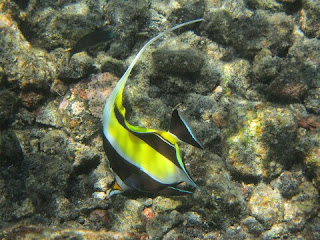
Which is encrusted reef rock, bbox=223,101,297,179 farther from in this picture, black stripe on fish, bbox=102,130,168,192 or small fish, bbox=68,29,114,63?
small fish, bbox=68,29,114,63

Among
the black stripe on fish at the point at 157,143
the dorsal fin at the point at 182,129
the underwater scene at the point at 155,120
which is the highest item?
the dorsal fin at the point at 182,129

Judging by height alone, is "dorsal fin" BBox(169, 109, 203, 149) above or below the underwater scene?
above

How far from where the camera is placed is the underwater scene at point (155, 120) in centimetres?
250

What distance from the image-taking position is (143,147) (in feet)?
5.33

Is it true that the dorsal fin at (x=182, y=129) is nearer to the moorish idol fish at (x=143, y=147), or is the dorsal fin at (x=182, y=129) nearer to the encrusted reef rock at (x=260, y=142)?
the moorish idol fish at (x=143, y=147)

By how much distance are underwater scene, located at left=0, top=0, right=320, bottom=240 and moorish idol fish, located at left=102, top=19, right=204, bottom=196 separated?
0.01m

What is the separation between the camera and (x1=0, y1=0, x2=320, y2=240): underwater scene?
250cm

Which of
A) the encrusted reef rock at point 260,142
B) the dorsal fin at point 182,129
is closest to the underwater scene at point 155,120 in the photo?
the encrusted reef rock at point 260,142

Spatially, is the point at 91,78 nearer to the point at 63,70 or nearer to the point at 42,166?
the point at 63,70

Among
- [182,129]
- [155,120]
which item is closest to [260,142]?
[155,120]

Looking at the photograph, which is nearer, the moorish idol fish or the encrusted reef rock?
the moorish idol fish

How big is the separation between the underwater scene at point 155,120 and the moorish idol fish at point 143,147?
0.05ft

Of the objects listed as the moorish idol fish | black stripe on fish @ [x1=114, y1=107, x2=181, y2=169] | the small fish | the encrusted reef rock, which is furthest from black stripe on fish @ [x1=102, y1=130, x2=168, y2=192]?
the small fish

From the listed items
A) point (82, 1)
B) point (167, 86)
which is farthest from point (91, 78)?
point (82, 1)
